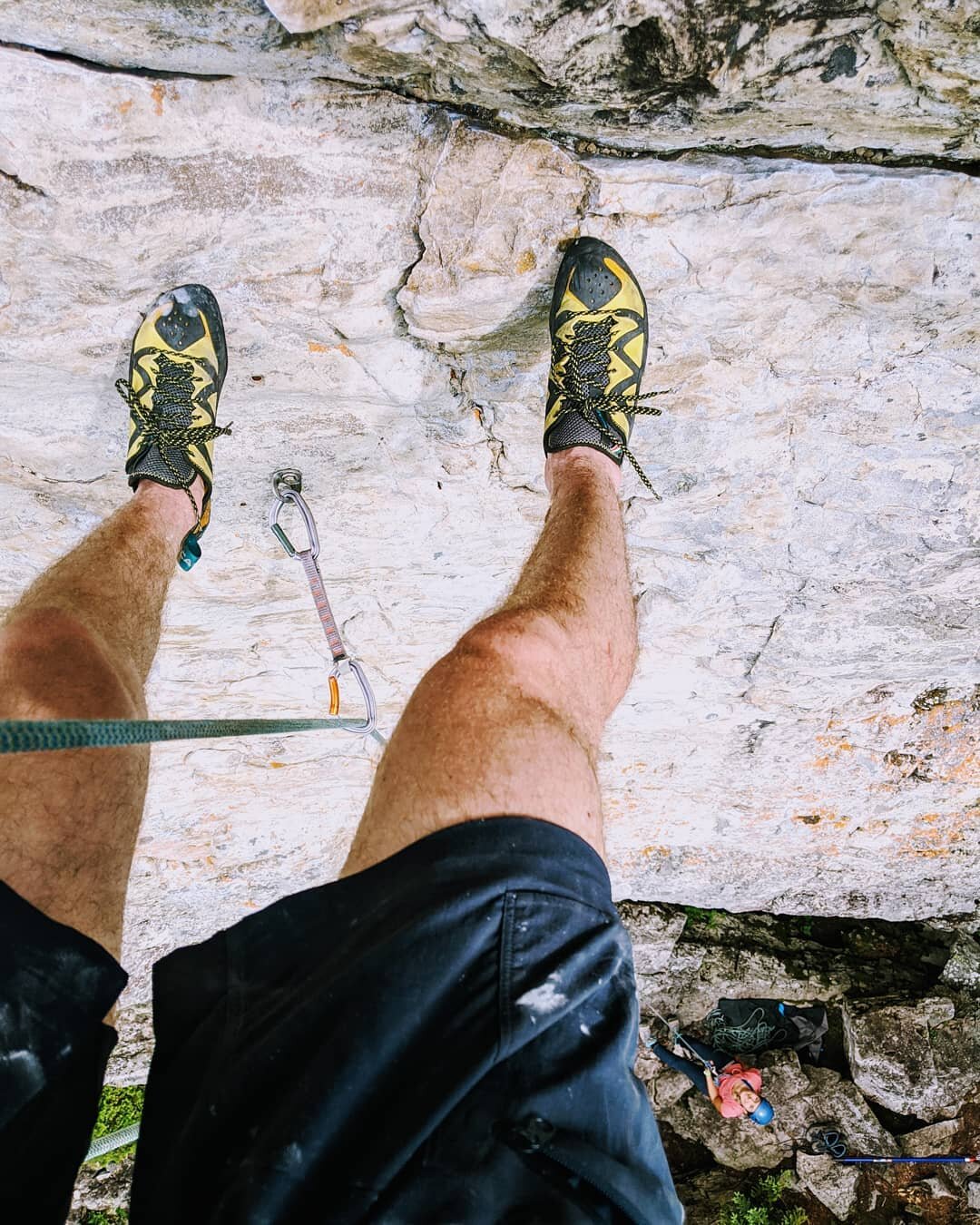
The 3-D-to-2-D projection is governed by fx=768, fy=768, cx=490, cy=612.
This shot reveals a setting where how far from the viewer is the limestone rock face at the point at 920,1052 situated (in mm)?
5039

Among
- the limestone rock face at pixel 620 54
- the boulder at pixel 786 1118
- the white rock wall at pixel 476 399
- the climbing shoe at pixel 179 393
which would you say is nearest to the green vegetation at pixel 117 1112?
the white rock wall at pixel 476 399

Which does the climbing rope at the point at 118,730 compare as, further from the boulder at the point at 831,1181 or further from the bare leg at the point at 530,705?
the boulder at the point at 831,1181

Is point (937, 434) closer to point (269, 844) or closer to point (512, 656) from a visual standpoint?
point (512, 656)

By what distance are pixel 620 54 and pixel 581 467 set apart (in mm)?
940

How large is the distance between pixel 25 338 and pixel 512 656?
151 cm

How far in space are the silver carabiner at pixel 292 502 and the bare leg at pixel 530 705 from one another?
74 centimetres

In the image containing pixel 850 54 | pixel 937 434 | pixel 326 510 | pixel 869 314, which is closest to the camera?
pixel 850 54

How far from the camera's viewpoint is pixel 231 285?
193cm

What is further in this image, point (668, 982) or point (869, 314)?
point (668, 982)

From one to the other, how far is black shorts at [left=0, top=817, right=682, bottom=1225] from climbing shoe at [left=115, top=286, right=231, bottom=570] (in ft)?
4.29

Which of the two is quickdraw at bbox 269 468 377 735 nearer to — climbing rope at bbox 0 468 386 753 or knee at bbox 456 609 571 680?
climbing rope at bbox 0 468 386 753

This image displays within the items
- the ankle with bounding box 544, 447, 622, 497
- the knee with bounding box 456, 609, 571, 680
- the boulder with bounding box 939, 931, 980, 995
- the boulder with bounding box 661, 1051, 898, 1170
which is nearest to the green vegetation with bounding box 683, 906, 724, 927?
the boulder with bounding box 661, 1051, 898, 1170

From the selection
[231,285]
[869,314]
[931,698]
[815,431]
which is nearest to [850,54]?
[869,314]

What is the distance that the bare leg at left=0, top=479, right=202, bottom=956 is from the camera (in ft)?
4.82
